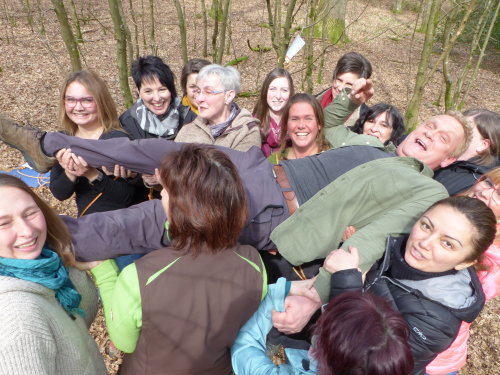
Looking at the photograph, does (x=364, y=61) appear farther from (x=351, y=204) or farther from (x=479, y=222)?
(x=479, y=222)

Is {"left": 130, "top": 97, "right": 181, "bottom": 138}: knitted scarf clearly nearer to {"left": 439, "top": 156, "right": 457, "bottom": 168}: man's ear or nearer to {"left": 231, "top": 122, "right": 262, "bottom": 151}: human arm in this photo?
{"left": 231, "top": 122, "right": 262, "bottom": 151}: human arm

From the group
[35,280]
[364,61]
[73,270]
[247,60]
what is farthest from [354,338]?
[247,60]

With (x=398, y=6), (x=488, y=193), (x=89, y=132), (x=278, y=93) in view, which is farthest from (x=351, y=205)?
(x=398, y=6)

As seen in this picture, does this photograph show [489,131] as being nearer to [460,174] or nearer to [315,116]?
[460,174]

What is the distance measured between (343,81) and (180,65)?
25.9 ft

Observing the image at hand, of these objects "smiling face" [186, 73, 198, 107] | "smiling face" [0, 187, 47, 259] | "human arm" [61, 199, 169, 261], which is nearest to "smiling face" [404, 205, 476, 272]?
"human arm" [61, 199, 169, 261]

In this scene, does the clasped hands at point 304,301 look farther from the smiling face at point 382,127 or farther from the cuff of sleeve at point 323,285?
the smiling face at point 382,127

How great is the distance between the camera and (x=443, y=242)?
A: 5.02 ft

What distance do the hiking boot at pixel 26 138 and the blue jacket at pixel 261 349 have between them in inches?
65.1

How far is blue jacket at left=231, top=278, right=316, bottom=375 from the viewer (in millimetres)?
1436

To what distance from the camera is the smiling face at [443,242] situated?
151 cm

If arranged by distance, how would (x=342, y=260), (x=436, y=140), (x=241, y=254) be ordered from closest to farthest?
(x=241, y=254) → (x=342, y=260) → (x=436, y=140)

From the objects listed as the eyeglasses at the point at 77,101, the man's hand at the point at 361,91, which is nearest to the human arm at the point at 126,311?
the eyeglasses at the point at 77,101

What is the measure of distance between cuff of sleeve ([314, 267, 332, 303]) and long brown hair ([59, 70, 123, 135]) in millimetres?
2056
